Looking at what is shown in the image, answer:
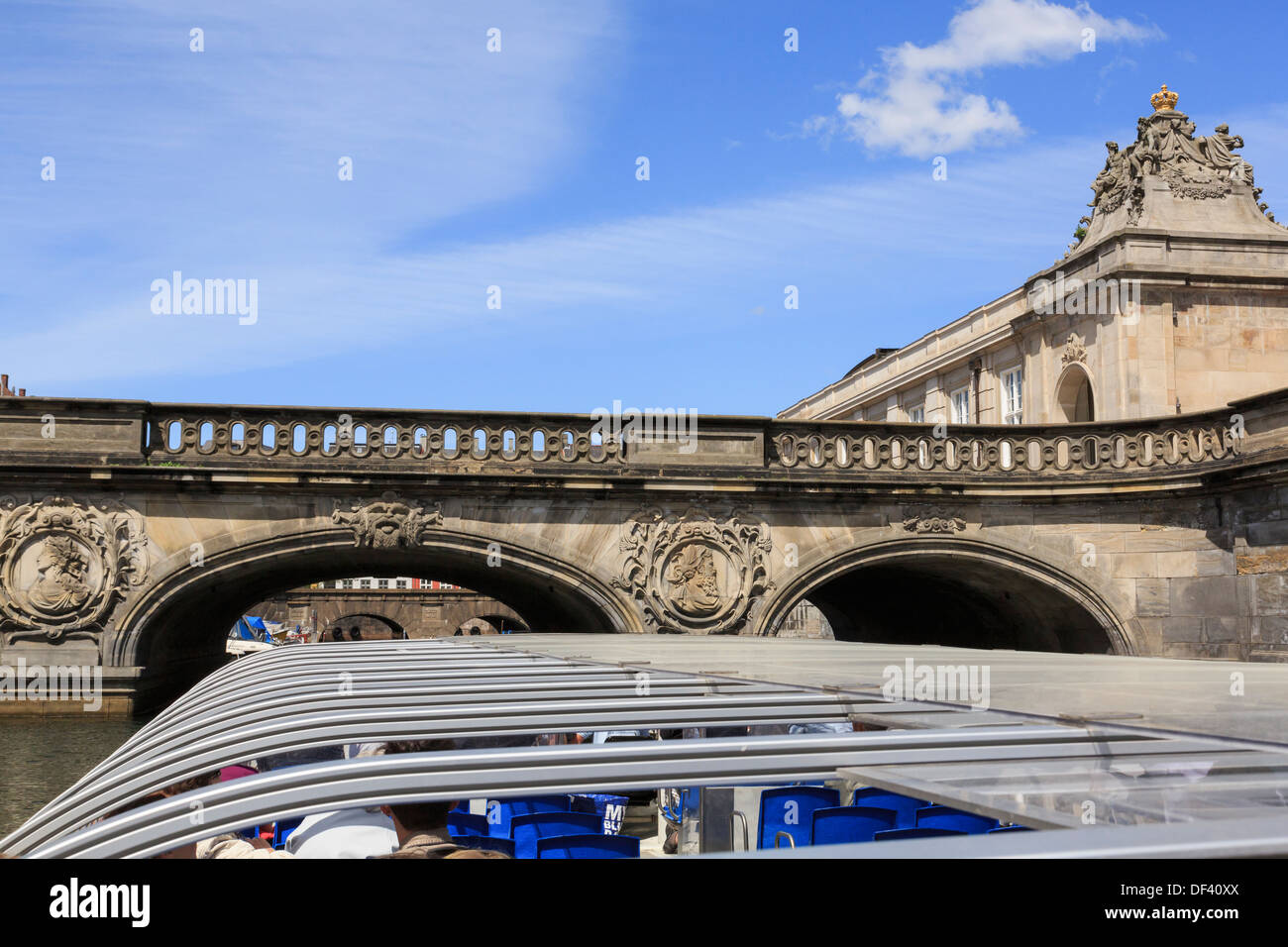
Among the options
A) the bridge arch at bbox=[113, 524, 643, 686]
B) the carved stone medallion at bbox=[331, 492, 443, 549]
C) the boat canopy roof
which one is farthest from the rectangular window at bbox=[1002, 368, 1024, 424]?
the boat canopy roof

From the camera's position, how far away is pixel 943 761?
2.80 meters

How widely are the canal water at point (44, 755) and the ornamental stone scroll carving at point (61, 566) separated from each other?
1051 mm

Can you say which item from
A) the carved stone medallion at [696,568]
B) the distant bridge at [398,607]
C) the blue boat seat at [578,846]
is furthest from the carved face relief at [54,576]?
the distant bridge at [398,607]

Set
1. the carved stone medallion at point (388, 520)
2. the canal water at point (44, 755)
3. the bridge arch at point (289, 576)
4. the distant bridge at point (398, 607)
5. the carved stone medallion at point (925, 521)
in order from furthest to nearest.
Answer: the distant bridge at point (398, 607) → the carved stone medallion at point (925, 521) → the carved stone medallion at point (388, 520) → the bridge arch at point (289, 576) → the canal water at point (44, 755)

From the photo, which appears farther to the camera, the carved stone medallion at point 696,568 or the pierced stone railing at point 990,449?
the pierced stone railing at point 990,449

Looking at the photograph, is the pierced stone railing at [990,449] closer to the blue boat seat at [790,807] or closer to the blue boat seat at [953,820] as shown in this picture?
the blue boat seat at [790,807]

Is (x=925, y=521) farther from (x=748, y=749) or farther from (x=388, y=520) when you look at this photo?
(x=748, y=749)

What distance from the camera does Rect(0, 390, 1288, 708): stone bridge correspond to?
14125mm

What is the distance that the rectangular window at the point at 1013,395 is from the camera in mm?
23895

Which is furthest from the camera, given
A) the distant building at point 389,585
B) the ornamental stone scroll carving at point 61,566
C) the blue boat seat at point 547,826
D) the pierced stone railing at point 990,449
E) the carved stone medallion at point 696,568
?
the distant building at point 389,585

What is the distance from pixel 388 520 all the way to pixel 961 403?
15.7 m

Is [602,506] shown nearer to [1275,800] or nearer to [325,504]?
[325,504]

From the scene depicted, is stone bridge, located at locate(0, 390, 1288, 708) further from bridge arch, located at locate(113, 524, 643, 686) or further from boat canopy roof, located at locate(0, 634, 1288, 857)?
boat canopy roof, located at locate(0, 634, 1288, 857)

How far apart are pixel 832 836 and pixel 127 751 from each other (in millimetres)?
2451
